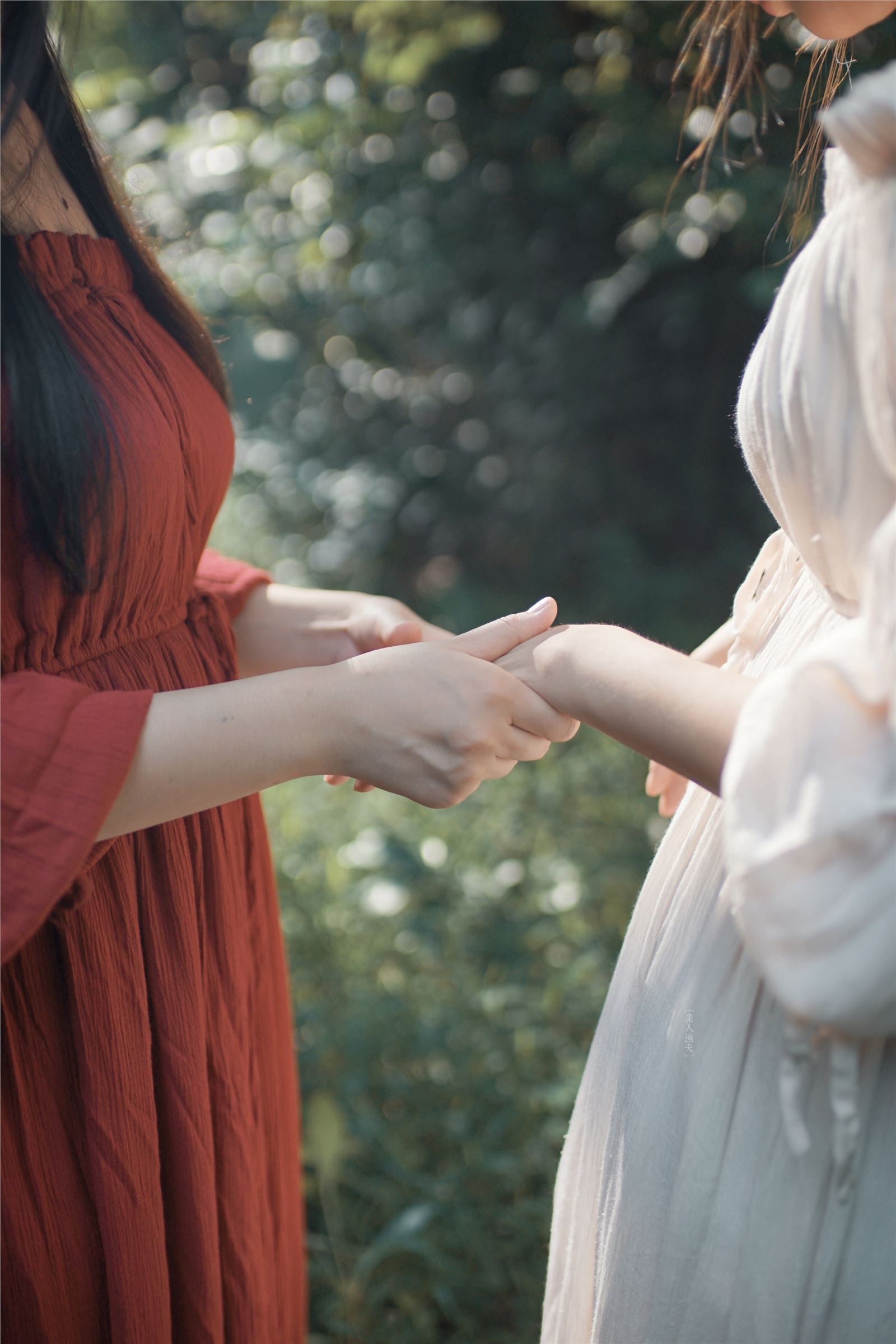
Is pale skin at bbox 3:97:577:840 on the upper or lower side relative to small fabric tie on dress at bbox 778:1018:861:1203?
upper

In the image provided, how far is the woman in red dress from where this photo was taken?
0.82 meters

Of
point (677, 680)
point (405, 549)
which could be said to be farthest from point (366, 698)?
point (405, 549)

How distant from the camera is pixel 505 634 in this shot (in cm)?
100

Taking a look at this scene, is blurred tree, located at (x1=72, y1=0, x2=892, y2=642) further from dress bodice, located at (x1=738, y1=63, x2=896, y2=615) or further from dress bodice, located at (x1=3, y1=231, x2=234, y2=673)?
dress bodice, located at (x1=738, y1=63, x2=896, y2=615)

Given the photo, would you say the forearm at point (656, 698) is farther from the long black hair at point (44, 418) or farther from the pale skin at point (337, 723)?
the long black hair at point (44, 418)

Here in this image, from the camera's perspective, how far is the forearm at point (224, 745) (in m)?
0.82

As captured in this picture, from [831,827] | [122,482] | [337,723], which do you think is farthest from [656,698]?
[122,482]

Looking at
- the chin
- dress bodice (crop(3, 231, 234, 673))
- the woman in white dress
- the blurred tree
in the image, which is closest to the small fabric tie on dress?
the woman in white dress

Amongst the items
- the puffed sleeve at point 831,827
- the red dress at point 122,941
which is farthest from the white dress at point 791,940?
the red dress at point 122,941

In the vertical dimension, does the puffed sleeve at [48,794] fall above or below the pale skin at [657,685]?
below

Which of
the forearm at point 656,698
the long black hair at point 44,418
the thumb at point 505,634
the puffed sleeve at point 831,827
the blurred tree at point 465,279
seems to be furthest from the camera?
the blurred tree at point 465,279

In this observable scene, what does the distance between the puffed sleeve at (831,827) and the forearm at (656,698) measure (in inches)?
3.5

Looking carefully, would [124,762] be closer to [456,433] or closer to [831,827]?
[831,827]

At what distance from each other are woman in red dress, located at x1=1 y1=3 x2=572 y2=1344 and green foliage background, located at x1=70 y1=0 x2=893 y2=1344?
2.07ft
